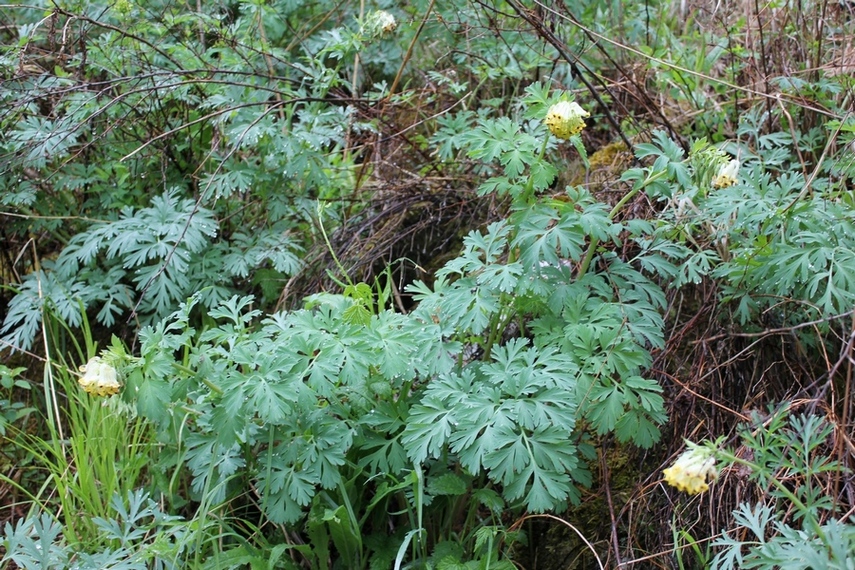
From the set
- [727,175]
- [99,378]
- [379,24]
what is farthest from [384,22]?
[99,378]

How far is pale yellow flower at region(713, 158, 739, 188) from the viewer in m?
1.89

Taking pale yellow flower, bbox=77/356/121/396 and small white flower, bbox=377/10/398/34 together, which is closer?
pale yellow flower, bbox=77/356/121/396

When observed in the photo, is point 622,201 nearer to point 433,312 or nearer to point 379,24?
point 433,312

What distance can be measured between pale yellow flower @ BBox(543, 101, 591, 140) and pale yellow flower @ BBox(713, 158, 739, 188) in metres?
0.39

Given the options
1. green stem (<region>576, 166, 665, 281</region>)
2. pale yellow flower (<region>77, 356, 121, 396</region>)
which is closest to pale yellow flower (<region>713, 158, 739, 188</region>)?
green stem (<region>576, 166, 665, 281</region>)

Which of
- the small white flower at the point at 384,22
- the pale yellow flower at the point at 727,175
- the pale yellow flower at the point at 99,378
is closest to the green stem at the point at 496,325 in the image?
the pale yellow flower at the point at 727,175

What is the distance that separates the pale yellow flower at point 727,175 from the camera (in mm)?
1888

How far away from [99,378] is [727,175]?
1606 mm

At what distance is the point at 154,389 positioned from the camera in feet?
6.11

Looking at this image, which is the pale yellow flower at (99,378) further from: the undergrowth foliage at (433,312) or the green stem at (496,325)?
the green stem at (496,325)

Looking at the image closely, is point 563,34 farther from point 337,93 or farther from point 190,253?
point 190,253

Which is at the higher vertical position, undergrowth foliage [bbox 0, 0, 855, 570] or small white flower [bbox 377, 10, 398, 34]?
small white flower [bbox 377, 10, 398, 34]

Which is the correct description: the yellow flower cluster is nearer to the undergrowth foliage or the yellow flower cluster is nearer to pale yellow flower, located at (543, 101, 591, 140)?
the undergrowth foliage

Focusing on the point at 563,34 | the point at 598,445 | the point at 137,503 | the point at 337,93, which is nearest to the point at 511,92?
the point at 563,34
